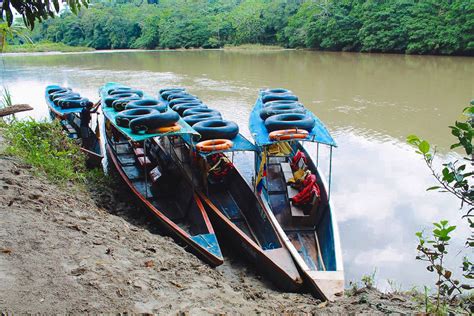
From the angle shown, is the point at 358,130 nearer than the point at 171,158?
No

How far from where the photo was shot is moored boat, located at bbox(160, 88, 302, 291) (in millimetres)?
5086

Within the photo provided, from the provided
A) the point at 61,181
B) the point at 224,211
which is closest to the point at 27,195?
the point at 61,181

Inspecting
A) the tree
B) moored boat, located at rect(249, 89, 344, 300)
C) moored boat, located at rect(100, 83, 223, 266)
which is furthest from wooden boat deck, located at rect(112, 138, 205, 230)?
the tree

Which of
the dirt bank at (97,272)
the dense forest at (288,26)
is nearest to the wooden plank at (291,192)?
the dirt bank at (97,272)

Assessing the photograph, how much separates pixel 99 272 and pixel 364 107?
13.0 m

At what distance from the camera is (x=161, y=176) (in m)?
6.97

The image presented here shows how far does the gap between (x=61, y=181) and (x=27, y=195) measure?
1.45 metres

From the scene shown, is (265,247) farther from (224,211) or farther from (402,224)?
(402,224)

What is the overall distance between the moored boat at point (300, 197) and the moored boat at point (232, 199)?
0.17 meters

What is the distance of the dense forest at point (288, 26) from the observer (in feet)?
91.1

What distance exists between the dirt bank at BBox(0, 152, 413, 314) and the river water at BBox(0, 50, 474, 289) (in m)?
2.02

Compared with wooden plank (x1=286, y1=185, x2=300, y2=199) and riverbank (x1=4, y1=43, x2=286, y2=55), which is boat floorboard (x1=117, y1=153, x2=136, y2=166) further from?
riverbank (x1=4, y1=43, x2=286, y2=55)

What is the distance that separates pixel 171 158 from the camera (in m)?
7.72

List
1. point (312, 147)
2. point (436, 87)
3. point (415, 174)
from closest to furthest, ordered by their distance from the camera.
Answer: point (415, 174)
point (312, 147)
point (436, 87)
